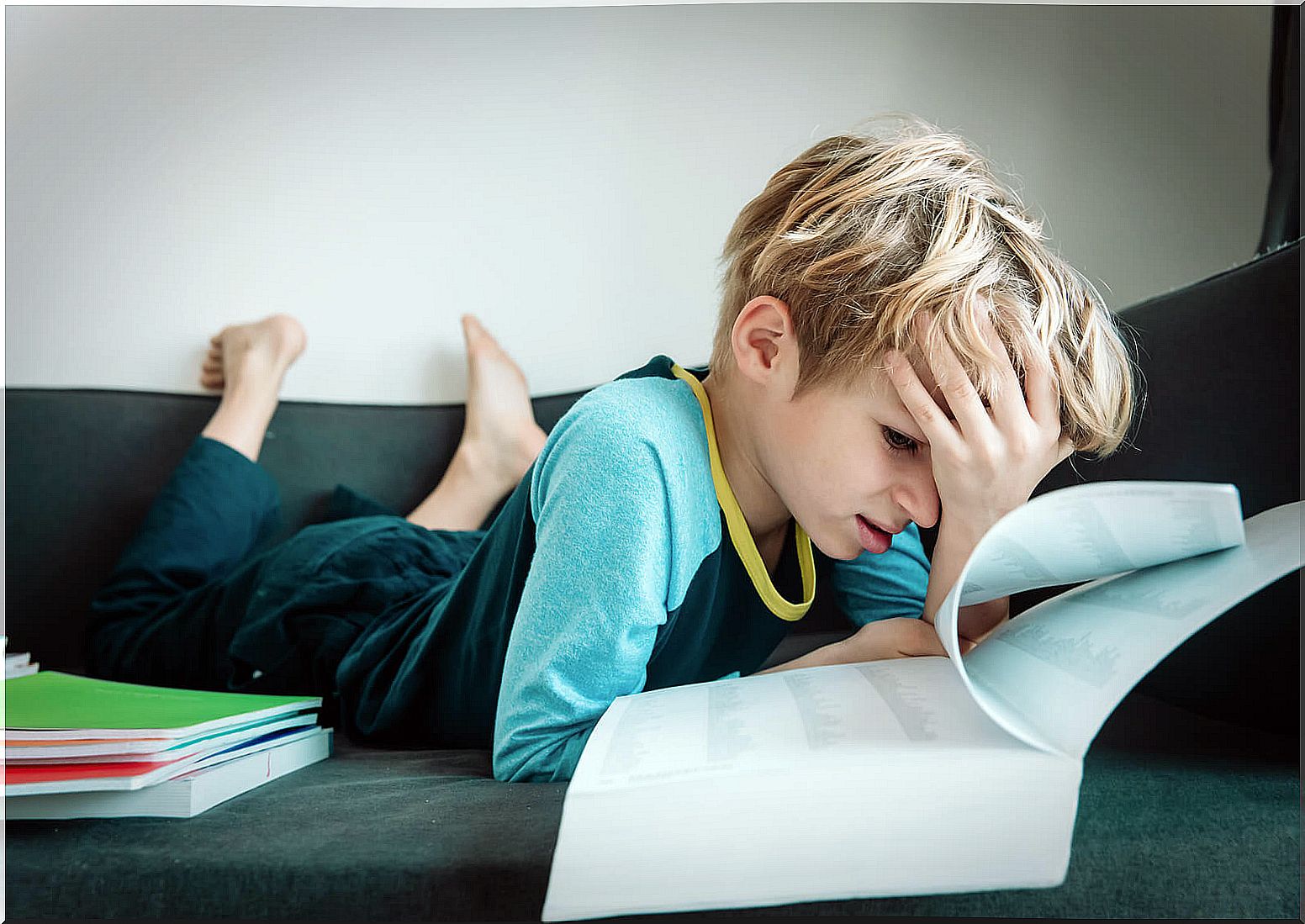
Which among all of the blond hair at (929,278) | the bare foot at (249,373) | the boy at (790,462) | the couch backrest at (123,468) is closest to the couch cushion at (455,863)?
the boy at (790,462)

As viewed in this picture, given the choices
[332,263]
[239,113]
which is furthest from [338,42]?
[332,263]

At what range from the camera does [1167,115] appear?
35.8 inches

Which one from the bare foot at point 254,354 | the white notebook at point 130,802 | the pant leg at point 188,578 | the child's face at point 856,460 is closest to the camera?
the white notebook at point 130,802

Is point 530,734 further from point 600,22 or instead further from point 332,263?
point 332,263

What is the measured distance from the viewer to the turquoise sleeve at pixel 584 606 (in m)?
0.51

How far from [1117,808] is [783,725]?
0.56 ft

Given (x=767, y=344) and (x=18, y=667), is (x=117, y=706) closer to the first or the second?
(x=18, y=667)

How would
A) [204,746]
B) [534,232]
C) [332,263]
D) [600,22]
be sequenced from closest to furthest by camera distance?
[204,746] → [600,22] → [534,232] → [332,263]

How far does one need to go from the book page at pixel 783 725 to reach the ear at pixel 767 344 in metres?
0.19

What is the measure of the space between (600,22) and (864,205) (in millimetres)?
468

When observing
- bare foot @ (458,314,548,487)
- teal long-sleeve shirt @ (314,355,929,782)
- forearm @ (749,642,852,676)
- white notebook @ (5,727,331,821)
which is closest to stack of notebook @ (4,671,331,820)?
white notebook @ (5,727,331,821)

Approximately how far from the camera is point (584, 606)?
0.51m

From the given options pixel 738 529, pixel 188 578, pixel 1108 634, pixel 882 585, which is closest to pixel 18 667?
pixel 188 578

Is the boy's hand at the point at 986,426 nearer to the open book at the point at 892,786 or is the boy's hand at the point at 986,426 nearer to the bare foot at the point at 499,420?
the open book at the point at 892,786
